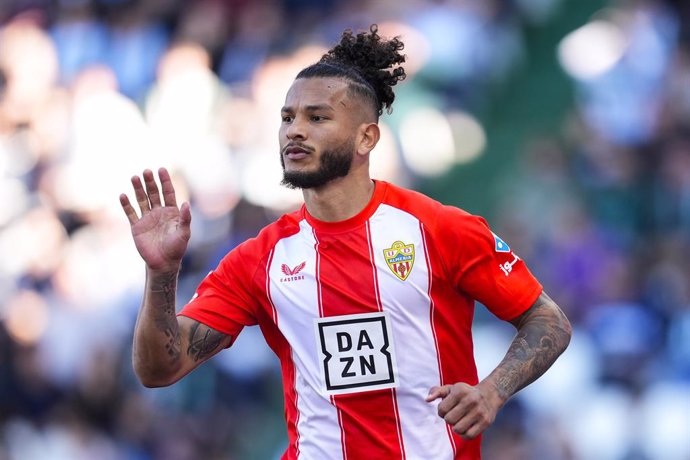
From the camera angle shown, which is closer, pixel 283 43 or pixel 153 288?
pixel 153 288

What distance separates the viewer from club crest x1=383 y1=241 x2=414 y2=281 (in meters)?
5.25

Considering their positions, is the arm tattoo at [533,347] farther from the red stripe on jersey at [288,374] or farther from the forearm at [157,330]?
the forearm at [157,330]

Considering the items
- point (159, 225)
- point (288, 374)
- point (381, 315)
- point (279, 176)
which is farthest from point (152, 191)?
point (279, 176)

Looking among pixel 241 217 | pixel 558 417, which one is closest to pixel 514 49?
pixel 241 217

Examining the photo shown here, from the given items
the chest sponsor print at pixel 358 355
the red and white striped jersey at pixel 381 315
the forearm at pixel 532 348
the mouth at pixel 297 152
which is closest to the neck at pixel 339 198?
the red and white striped jersey at pixel 381 315

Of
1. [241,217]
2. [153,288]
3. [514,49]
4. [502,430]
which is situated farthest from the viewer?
[514,49]

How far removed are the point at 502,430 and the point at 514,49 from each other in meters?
4.55

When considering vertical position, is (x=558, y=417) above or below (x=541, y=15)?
below

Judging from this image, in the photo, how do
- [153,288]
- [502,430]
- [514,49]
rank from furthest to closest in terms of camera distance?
[514,49]
[502,430]
[153,288]

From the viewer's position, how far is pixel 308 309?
5297 millimetres

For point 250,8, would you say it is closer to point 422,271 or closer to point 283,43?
point 283,43

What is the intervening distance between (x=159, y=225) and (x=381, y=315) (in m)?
0.95

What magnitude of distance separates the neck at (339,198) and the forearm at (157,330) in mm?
A: 676

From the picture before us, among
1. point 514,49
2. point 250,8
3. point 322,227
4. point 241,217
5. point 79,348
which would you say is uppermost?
point 250,8
